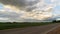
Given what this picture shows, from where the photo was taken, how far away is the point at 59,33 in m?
22.3
